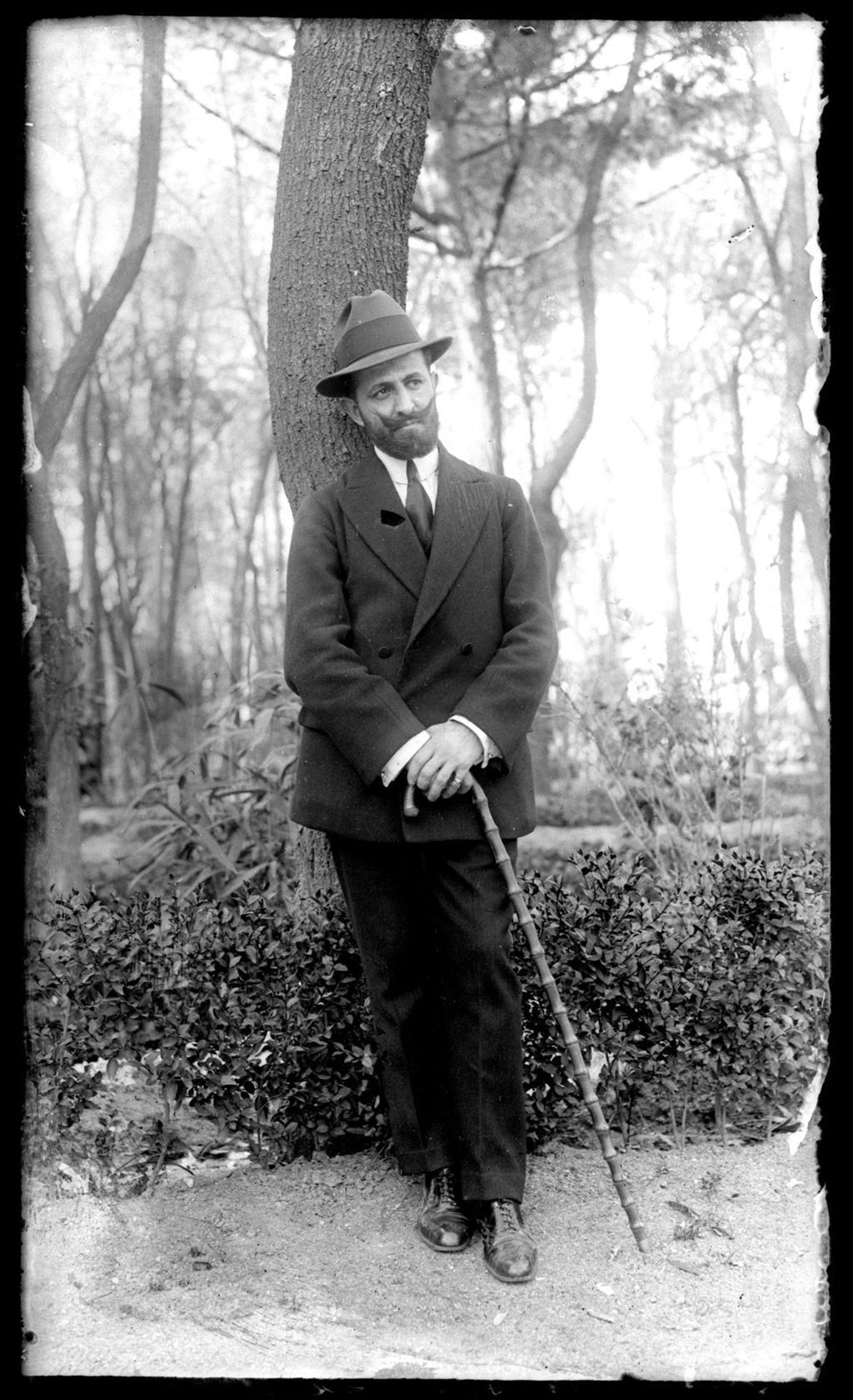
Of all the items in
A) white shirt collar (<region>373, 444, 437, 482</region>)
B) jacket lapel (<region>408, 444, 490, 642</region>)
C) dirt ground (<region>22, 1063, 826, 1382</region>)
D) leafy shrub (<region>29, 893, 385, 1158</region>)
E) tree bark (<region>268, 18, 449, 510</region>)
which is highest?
tree bark (<region>268, 18, 449, 510</region>)

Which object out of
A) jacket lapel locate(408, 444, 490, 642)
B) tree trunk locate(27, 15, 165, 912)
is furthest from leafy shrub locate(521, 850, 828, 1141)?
tree trunk locate(27, 15, 165, 912)

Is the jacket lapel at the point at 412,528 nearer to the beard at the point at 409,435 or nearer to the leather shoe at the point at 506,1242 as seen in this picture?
the beard at the point at 409,435

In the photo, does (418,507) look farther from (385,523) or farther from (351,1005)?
(351,1005)

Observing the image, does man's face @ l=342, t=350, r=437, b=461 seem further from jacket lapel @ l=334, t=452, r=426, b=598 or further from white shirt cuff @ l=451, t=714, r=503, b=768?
white shirt cuff @ l=451, t=714, r=503, b=768

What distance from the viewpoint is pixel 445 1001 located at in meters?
3.01

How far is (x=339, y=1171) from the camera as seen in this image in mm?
3385

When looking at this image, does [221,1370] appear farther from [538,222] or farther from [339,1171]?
[538,222]

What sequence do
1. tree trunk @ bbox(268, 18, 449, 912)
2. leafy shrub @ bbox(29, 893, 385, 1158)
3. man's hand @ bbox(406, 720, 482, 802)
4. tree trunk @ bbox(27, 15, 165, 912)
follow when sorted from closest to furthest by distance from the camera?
1. man's hand @ bbox(406, 720, 482, 802)
2. leafy shrub @ bbox(29, 893, 385, 1158)
3. tree trunk @ bbox(268, 18, 449, 912)
4. tree trunk @ bbox(27, 15, 165, 912)

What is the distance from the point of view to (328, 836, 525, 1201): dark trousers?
2951 mm

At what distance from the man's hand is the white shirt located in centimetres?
1

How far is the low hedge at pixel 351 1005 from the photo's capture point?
3275mm

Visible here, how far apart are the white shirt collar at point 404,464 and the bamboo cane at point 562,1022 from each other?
2.72 ft

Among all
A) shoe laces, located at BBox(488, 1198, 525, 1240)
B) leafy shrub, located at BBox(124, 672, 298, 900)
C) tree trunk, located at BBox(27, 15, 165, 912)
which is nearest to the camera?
shoe laces, located at BBox(488, 1198, 525, 1240)

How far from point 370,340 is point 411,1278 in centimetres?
233
